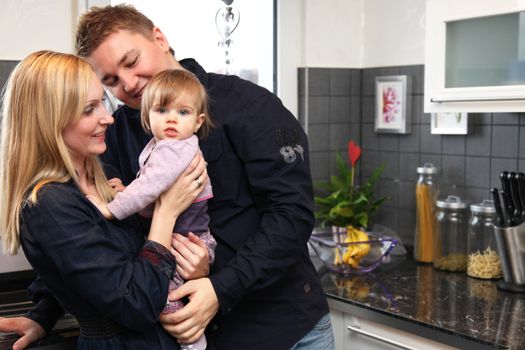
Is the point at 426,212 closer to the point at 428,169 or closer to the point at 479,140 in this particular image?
the point at 428,169

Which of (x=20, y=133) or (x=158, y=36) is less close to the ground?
(x=158, y=36)

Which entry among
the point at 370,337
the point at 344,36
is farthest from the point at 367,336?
the point at 344,36

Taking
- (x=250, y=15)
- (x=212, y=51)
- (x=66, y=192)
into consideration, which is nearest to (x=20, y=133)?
(x=66, y=192)

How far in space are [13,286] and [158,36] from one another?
1031 millimetres

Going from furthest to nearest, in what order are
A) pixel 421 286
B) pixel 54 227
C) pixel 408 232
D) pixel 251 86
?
pixel 408 232 < pixel 421 286 < pixel 251 86 < pixel 54 227

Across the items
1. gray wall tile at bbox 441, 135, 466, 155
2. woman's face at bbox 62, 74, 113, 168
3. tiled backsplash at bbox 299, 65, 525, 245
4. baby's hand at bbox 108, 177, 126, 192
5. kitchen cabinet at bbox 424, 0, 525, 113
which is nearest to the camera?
woman's face at bbox 62, 74, 113, 168

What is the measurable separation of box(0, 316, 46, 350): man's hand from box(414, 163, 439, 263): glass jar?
150 cm

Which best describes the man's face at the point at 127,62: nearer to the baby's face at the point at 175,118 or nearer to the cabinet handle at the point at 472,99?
the baby's face at the point at 175,118

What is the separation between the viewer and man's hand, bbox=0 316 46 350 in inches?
66.9

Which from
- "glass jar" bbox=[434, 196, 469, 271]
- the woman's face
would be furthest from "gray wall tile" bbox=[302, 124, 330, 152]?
the woman's face

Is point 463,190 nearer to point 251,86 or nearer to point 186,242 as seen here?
point 251,86

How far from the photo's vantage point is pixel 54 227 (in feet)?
4.36

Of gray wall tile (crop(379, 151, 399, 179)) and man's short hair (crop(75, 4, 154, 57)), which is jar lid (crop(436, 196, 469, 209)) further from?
man's short hair (crop(75, 4, 154, 57))

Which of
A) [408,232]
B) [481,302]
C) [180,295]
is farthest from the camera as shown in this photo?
[408,232]
